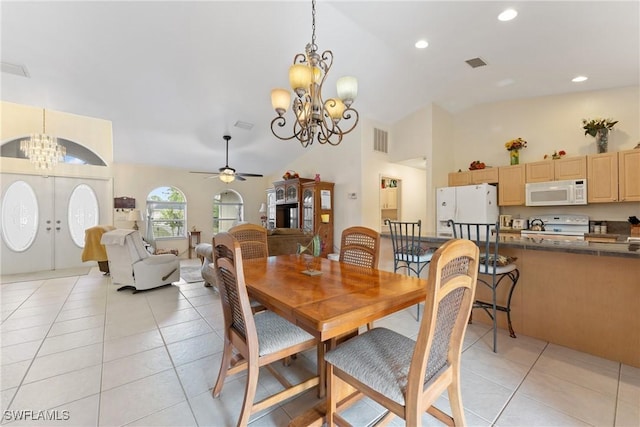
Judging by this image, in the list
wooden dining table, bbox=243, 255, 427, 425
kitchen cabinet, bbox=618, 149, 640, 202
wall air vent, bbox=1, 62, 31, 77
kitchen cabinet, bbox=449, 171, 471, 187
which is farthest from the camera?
kitchen cabinet, bbox=449, 171, 471, 187

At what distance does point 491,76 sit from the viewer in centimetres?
406

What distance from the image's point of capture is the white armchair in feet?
12.9

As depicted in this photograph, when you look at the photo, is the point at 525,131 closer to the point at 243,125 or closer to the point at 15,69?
the point at 243,125

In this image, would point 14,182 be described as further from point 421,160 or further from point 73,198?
point 421,160

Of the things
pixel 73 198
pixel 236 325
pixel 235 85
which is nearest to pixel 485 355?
pixel 236 325

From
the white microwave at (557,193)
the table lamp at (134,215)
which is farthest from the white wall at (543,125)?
the table lamp at (134,215)

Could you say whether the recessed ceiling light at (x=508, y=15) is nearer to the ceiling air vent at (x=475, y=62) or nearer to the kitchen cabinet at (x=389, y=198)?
the ceiling air vent at (x=475, y=62)

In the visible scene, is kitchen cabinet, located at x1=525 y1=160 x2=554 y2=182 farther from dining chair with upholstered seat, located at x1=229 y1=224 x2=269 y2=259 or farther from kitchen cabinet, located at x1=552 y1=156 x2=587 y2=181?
dining chair with upholstered seat, located at x1=229 y1=224 x2=269 y2=259

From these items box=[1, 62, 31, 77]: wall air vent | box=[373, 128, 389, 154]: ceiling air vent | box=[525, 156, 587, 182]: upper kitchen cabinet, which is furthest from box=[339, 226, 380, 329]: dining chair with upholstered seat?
box=[1, 62, 31, 77]: wall air vent

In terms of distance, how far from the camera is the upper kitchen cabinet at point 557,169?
4.02 meters

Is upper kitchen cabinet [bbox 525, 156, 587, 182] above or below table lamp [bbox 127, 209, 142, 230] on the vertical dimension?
above

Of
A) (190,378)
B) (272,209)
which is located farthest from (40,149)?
(190,378)

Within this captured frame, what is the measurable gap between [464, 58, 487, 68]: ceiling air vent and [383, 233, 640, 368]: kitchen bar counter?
2.65m

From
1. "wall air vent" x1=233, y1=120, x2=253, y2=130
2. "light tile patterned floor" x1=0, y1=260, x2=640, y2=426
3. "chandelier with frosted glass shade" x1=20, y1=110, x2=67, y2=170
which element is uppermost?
"wall air vent" x1=233, y1=120, x2=253, y2=130
